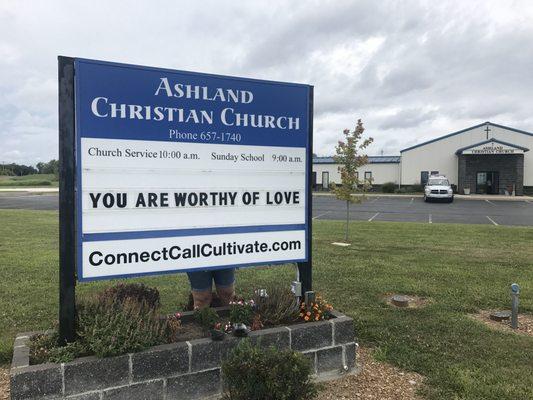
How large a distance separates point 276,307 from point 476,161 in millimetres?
43296

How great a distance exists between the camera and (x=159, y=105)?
12.3 ft

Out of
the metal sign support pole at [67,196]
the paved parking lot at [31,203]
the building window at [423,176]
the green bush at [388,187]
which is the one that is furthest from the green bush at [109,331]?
the building window at [423,176]

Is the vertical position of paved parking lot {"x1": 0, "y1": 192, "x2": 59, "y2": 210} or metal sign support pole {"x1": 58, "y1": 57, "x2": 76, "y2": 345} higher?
metal sign support pole {"x1": 58, "y1": 57, "x2": 76, "y2": 345}

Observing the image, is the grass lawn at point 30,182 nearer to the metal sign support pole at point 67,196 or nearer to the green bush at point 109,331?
the green bush at point 109,331

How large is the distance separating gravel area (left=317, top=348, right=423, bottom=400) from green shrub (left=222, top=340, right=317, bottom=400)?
749 mm

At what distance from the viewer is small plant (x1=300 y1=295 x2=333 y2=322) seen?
4.21 metres

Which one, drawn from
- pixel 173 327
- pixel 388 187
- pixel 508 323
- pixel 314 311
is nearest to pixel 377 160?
pixel 388 187

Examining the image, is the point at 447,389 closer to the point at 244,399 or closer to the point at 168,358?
the point at 244,399

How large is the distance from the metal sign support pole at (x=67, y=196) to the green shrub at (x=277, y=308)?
162cm

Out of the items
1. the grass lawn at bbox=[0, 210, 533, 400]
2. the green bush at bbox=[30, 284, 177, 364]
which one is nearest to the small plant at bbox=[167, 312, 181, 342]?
the green bush at bbox=[30, 284, 177, 364]

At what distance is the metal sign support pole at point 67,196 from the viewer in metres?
3.38

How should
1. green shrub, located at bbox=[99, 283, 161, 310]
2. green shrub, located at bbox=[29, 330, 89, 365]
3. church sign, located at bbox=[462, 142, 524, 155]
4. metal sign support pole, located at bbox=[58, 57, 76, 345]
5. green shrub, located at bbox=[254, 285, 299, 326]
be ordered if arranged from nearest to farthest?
green shrub, located at bbox=[29, 330, 89, 365] < metal sign support pole, located at bbox=[58, 57, 76, 345] < green shrub, located at bbox=[99, 283, 161, 310] < green shrub, located at bbox=[254, 285, 299, 326] < church sign, located at bbox=[462, 142, 524, 155]

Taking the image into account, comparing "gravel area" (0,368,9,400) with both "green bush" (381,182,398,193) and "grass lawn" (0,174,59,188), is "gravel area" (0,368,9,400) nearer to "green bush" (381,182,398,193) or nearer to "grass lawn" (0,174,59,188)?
"green bush" (381,182,398,193)

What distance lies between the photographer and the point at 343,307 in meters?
6.11
